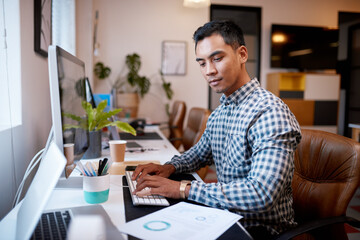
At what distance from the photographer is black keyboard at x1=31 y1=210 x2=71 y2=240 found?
2.34ft

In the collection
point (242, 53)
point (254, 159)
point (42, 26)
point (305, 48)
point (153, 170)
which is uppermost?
point (305, 48)

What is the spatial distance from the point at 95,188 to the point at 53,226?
0.69ft

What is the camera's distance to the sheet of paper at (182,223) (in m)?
0.73

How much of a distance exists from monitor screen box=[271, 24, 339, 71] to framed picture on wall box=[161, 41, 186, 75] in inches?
64.5

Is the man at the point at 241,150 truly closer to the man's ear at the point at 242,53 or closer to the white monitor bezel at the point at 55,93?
the man's ear at the point at 242,53

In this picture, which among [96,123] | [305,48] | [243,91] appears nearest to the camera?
[243,91]

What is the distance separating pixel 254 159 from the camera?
0.98 metres

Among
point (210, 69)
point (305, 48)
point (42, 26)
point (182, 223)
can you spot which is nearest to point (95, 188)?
point (182, 223)

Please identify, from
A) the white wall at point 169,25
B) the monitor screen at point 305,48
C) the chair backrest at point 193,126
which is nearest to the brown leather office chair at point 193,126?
the chair backrest at point 193,126

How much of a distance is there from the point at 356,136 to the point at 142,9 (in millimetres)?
3698

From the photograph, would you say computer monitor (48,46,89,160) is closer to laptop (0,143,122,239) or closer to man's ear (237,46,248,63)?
laptop (0,143,122,239)

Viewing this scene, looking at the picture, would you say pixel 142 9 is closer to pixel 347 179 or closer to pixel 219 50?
pixel 219 50

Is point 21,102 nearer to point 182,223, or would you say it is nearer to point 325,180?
point 182,223

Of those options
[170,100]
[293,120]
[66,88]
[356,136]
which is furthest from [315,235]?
[170,100]
